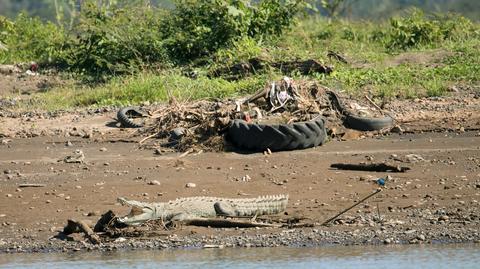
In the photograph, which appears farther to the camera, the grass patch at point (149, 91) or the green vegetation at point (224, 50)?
the green vegetation at point (224, 50)

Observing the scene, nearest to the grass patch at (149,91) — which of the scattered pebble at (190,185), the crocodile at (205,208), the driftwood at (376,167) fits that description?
the scattered pebble at (190,185)

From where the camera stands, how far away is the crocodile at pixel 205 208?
761 cm

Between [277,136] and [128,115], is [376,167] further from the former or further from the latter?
[128,115]

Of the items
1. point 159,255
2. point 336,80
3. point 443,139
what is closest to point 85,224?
point 159,255

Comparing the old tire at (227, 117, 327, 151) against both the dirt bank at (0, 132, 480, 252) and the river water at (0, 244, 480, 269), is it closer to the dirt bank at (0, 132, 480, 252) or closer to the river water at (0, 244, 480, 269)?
the dirt bank at (0, 132, 480, 252)

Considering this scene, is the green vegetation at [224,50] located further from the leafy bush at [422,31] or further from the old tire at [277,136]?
the old tire at [277,136]

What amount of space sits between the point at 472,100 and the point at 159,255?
17.3 ft

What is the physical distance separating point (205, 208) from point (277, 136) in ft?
6.66

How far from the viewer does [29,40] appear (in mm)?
15586

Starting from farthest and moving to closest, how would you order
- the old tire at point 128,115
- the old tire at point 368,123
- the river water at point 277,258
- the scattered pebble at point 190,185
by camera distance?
the old tire at point 128,115
the old tire at point 368,123
the scattered pebble at point 190,185
the river water at point 277,258

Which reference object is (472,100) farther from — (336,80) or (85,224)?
(85,224)

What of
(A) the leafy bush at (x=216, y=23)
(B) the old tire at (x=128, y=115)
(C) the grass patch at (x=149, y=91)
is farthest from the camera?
(A) the leafy bush at (x=216, y=23)

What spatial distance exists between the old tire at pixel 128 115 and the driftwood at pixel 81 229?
3.40 meters

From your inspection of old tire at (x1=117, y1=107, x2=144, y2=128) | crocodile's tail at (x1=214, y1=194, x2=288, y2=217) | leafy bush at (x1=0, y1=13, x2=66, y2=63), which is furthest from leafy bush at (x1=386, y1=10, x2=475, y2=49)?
crocodile's tail at (x1=214, y1=194, x2=288, y2=217)
